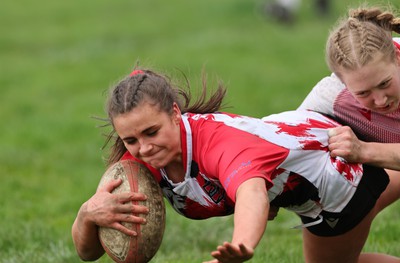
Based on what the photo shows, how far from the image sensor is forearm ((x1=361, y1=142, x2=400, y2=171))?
507cm

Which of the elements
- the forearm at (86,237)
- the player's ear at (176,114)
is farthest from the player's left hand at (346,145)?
the forearm at (86,237)

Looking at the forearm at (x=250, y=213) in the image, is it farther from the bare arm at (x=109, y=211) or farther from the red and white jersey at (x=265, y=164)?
the bare arm at (x=109, y=211)

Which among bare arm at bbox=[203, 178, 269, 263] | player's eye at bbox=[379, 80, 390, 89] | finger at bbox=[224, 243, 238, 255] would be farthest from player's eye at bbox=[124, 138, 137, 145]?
player's eye at bbox=[379, 80, 390, 89]

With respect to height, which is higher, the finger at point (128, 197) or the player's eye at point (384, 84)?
the player's eye at point (384, 84)

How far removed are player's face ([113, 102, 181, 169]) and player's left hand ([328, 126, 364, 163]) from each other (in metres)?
0.85

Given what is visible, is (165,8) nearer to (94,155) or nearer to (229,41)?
(229,41)

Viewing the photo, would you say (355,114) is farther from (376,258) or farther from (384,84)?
(376,258)

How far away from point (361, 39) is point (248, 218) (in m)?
1.36

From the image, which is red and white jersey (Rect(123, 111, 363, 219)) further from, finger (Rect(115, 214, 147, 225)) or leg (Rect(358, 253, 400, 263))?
leg (Rect(358, 253, 400, 263))

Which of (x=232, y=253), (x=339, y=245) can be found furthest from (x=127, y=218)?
(x=339, y=245)

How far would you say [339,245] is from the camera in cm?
551

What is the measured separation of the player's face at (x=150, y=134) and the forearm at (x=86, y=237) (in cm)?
44

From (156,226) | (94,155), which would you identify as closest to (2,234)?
(156,226)

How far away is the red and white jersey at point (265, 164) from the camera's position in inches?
184
